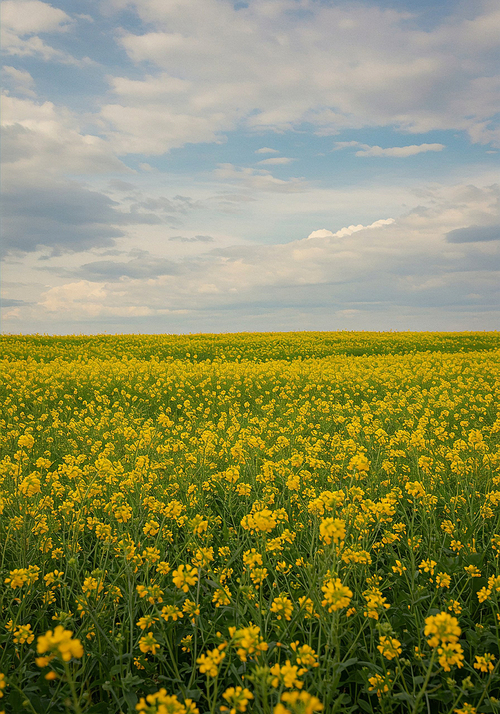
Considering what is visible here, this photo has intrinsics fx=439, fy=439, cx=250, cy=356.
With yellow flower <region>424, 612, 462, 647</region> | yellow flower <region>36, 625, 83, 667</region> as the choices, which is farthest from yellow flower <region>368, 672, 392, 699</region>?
yellow flower <region>36, 625, 83, 667</region>

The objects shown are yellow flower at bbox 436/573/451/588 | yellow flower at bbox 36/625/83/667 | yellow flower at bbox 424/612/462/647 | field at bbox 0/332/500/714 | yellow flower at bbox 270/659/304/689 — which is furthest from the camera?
yellow flower at bbox 436/573/451/588

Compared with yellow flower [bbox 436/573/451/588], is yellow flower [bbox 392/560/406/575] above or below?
below

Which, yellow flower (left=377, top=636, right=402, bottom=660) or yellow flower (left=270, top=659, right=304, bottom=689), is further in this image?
yellow flower (left=377, top=636, right=402, bottom=660)

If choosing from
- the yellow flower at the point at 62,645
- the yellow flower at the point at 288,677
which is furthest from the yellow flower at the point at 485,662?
the yellow flower at the point at 62,645

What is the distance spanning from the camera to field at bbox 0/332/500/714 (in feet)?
7.28

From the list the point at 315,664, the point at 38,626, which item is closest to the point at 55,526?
the point at 38,626

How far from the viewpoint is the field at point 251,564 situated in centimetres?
222

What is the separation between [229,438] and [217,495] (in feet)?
5.79

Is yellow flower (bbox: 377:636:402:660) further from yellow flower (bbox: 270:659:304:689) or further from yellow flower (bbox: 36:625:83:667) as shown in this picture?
yellow flower (bbox: 36:625:83:667)

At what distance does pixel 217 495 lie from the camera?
5125 millimetres

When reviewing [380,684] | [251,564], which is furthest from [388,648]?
[251,564]

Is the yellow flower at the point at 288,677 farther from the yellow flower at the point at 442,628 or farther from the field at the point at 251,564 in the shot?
→ the yellow flower at the point at 442,628

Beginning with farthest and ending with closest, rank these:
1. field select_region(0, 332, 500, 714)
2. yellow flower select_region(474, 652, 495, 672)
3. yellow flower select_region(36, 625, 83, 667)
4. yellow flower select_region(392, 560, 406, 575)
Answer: yellow flower select_region(392, 560, 406, 575), yellow flower select_region(474, 652, 495, 672), field select_region(0, 332, 500, 714), yellow flower select_region(36, 625, 83, 667)

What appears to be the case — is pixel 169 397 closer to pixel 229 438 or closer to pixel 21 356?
pixel 229 438
